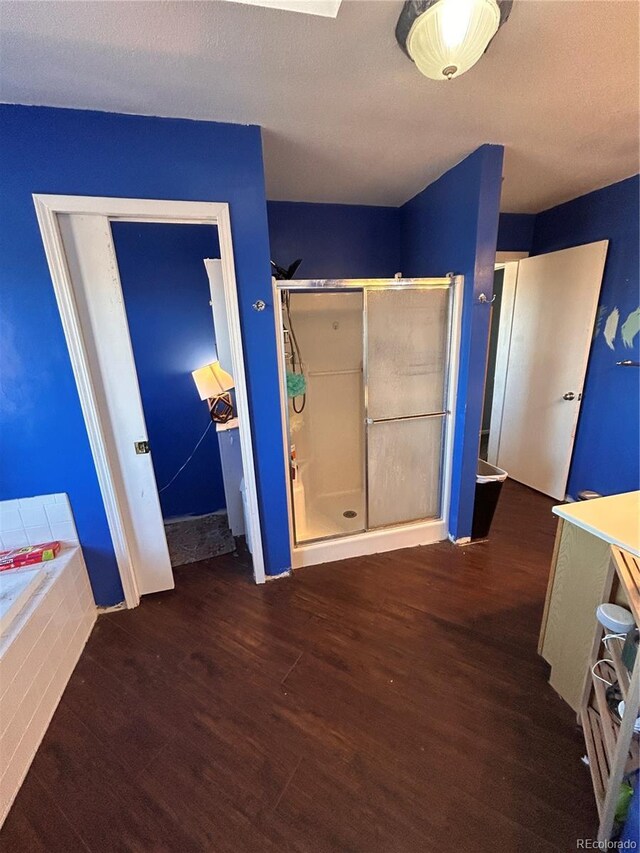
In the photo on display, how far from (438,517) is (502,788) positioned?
1495mm

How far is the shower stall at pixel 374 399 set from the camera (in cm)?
211

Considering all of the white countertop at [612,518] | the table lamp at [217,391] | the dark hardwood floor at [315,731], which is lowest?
the dark hardwood floor at [315,731]

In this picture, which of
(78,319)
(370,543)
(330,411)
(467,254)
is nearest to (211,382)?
(78,319)

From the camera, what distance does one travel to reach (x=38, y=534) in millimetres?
1794

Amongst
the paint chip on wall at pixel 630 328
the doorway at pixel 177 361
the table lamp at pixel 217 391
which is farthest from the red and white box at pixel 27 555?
the paint chip on wall at pixel 630 328

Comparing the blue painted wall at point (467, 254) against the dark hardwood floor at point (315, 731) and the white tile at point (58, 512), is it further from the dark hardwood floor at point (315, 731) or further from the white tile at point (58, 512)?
the white tile at point (58, 512)

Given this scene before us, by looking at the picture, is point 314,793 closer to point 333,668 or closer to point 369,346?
point 333,668

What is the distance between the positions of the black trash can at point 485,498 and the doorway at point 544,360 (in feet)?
3.08

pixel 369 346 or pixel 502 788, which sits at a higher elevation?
pixel 369 346

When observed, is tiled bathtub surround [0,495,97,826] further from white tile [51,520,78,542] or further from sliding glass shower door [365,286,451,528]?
sliding glass shower door [365,286,451,528]

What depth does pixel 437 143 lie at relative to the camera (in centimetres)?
181

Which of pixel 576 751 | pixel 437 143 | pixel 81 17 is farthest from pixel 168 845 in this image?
pixel 437 143

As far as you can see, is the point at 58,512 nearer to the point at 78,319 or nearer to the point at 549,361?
the point at 78,319

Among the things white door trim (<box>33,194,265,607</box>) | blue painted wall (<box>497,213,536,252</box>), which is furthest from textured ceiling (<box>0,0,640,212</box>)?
blue painted wall (<box>497,213,536,252</box>)
